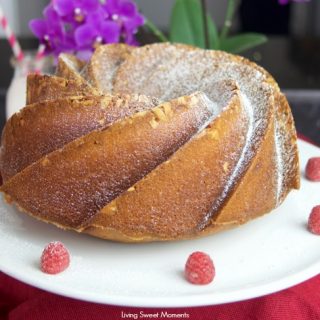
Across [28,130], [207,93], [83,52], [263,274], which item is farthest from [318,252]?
[83,52]

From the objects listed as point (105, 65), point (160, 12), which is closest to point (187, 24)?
point (105, 65)

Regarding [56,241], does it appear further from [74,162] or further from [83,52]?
[83,52]

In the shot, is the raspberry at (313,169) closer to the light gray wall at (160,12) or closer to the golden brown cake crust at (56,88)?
the golden brown cake crust at (56,88)

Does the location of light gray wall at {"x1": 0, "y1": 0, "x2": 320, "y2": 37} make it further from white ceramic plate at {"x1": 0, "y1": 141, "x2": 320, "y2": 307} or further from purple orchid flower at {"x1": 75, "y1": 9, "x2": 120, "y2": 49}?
white ceramic plate at {"x1": 0, "y1": 141, "x2": 320, "y2": 307}

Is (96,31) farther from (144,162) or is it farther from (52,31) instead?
(144,162)

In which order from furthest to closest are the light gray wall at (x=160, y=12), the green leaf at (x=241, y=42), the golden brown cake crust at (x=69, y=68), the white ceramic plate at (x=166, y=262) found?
the light gray wall at (x=160, y=12)
the green leaf at (x=241, y=42)
the golden brown cake crust at (x=69, y=68)
the white ceramic plate at (x=166, y=262)

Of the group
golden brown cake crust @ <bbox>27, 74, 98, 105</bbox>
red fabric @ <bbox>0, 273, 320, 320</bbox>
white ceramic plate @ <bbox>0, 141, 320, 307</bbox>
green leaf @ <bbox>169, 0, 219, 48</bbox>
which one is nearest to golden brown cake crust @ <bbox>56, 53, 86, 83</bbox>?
golden brown cake crust @ <bbox>27, 74, 98, 105</bbox>

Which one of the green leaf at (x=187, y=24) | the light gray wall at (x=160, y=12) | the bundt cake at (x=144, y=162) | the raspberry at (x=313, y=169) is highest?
the bundt cake at (x=144, y=162)

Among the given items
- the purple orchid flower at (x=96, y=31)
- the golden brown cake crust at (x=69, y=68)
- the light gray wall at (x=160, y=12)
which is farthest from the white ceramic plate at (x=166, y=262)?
the light gray wall at (x=160, y=12)
